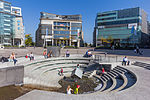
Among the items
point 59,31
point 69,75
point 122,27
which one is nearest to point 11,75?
point 69,75

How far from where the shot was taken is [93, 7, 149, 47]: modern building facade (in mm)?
73500

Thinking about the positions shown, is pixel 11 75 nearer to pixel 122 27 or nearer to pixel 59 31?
pixel 59 31

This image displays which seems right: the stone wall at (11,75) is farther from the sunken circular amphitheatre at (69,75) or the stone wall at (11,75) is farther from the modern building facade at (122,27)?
the modern building facade at (122,27)

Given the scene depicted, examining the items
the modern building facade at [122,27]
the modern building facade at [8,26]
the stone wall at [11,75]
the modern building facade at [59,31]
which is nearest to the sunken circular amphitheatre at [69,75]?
the stone wall at [11,75]

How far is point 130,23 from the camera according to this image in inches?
2926

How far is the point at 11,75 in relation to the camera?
10.4 meters

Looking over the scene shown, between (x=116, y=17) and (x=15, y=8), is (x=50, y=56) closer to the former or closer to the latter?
(x=116, y=17)

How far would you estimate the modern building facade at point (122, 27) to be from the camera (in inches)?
2894

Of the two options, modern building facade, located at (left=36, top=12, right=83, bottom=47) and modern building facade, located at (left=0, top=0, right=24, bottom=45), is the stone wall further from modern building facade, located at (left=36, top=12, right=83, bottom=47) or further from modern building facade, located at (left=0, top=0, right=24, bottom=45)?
modern building facade, located at (left=0, top=0, right=24, bottom=45)

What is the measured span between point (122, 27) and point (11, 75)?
82339 mm

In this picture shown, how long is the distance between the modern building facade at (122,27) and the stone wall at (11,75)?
6637 centimetres

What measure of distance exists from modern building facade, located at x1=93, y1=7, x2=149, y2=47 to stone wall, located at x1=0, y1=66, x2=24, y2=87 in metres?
66.4

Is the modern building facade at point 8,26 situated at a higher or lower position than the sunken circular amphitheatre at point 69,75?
higher

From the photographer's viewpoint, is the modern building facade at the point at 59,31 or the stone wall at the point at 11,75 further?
the modern building facade at the point at 59,31
